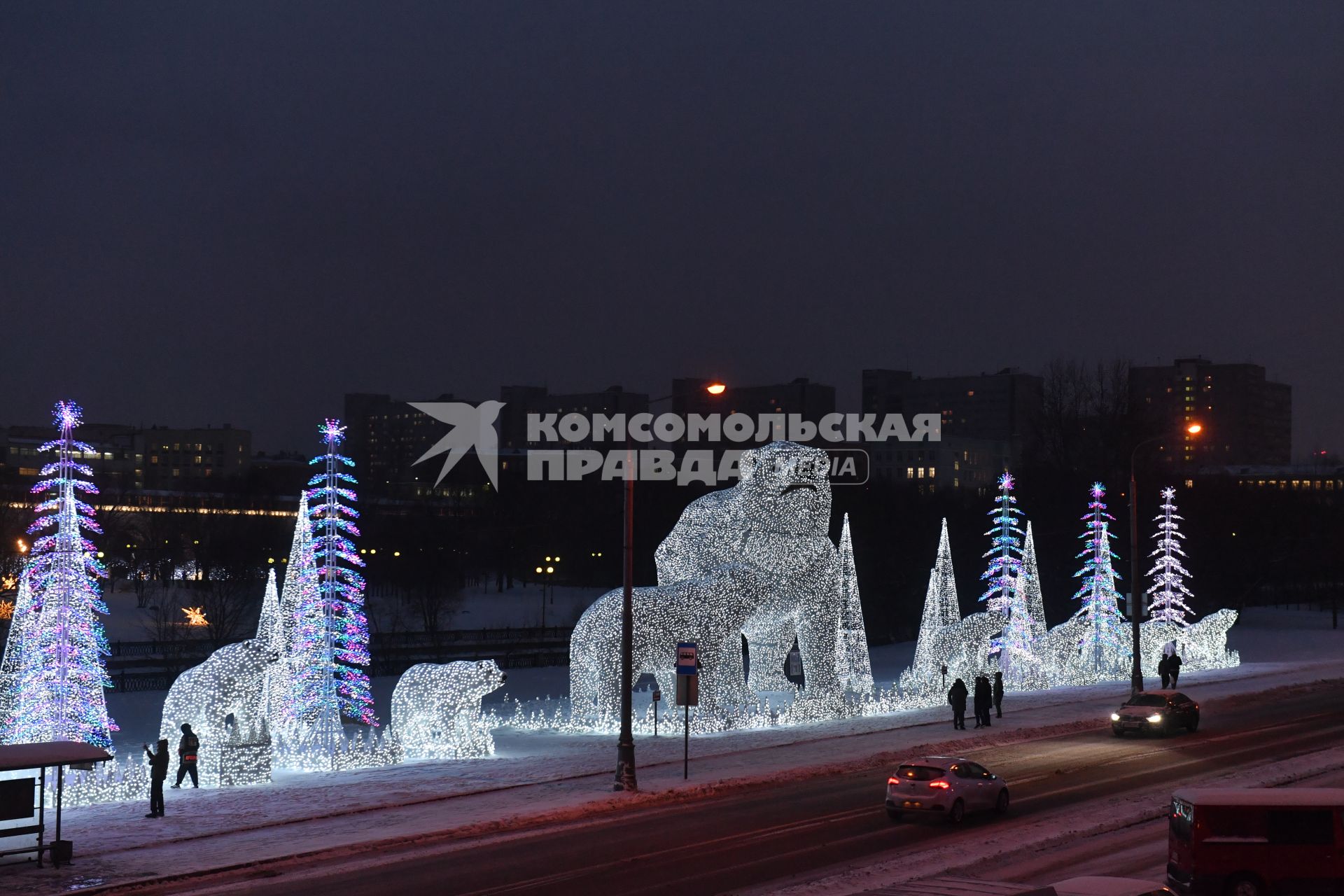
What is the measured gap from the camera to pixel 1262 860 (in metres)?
13.5

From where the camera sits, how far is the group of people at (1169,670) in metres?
38.5

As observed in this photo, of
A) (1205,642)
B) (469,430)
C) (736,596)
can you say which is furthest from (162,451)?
(736,596)

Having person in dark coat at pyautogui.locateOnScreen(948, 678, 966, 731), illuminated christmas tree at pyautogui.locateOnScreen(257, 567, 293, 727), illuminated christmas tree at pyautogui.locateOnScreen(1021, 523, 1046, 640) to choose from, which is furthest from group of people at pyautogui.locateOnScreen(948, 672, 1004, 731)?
illuminated christmas tree at pyautogui.locateOnScreen(257, 567, 293, 727)

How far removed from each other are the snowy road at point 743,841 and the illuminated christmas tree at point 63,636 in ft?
23.4

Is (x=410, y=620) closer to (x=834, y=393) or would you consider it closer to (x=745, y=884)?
(x=745, y=884)

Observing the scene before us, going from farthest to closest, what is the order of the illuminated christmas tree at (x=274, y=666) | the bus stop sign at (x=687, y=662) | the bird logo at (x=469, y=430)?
the bird logo at (x=469, y=430), the bus stop sign at (x=687, y=662), the illuminated christmas tree at (x=274, y=666)

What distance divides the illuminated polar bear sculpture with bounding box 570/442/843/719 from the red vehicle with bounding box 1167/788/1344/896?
14.0 m

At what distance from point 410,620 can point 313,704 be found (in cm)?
4155

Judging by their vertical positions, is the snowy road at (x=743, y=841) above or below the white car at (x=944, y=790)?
below

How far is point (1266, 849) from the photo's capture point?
13.5 m

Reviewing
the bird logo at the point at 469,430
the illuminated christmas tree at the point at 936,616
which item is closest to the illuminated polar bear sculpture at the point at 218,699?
the illuminated christmas tree at the point at 936,616

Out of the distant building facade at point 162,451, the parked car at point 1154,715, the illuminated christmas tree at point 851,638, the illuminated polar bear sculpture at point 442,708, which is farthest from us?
the distant building facade at point 162,451

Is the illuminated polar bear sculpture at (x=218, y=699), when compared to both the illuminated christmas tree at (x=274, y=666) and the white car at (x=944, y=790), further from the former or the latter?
the white car at (x=944, y=790)

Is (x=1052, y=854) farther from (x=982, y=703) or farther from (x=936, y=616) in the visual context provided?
(x=936, y=616)
